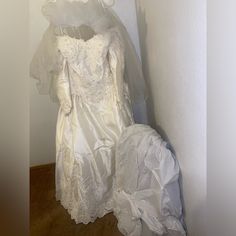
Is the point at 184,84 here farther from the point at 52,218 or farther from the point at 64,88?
the point at 52,218

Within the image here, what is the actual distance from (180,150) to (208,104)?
0.28 metres

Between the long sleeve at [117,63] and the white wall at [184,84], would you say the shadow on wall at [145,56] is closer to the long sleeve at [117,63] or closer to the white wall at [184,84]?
the white wall at [184,84]

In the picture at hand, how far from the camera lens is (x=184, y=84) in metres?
1.09

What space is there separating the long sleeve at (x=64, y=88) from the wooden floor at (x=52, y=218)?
0.27 meters

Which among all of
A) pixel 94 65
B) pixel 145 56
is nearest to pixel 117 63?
pixel 94 65

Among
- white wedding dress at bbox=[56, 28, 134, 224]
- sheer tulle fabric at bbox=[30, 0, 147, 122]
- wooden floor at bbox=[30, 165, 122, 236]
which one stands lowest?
wooden floor at bbox=[30, 165, 122, 236]

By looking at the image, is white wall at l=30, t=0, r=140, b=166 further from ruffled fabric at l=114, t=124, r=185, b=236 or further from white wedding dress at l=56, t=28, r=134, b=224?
ruffled fabric at l=114, t=124, r=185, b=236

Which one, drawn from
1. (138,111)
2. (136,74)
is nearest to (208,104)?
(136,74)

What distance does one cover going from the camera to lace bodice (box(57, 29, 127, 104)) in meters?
1.31

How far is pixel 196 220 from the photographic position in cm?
111

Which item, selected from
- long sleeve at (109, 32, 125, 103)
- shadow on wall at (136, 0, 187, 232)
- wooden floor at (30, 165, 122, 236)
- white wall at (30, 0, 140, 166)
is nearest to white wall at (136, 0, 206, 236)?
shadow on wall at (136, 0, 187, 232)

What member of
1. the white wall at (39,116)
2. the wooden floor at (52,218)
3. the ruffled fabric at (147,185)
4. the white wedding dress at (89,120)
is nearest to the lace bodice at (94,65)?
the white wedding dress at (89,120)

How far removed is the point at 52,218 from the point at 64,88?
533 mm

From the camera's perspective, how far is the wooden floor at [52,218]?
Result: 118cm
